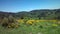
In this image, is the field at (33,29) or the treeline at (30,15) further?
the treeline at (30,15)

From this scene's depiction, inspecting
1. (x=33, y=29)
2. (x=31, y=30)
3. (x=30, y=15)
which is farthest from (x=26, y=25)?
(x=30, y=15)

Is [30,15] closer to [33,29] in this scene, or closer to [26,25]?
[26,25]

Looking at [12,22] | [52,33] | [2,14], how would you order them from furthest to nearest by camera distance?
1. [2,14]
2. [12,22]
3. [52,33]

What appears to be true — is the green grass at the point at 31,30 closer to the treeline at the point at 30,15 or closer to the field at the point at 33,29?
the field at the point at 33,29

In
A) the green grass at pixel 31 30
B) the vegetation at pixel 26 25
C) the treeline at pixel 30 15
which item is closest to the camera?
the green grass at pixel 31 30

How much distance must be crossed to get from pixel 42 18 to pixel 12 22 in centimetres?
883

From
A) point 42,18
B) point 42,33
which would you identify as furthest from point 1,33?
point 42,18

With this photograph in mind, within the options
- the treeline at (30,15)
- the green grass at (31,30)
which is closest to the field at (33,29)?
the green grass at (31,30)

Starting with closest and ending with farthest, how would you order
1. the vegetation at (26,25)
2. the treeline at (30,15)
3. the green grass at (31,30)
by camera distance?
the green grass at (31,30) → the vegetation at (26,25) → the treeline at (30,15)

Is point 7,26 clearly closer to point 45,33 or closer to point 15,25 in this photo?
point 15,25

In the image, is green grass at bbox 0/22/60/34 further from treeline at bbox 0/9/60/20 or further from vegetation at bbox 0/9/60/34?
treeline at bbox 0/9/60/20

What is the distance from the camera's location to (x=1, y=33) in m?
12.7

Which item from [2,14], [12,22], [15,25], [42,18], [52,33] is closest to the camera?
[52,33]

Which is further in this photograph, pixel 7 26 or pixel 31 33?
pixel 7 26
